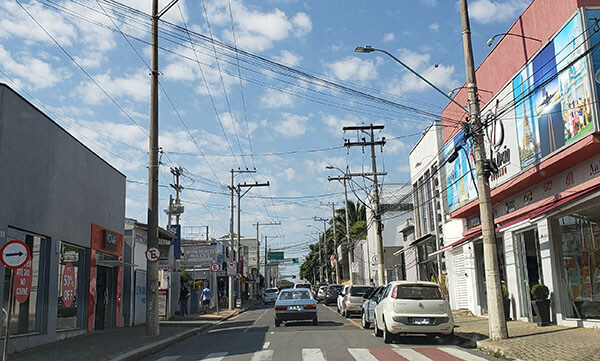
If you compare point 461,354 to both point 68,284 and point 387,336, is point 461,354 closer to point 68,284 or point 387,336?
point 387,336

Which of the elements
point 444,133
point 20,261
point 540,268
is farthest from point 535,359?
point 444,133

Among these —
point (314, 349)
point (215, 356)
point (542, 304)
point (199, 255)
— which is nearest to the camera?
point (215, 356)

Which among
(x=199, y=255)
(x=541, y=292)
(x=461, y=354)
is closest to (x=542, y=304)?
(x=541, y=292)

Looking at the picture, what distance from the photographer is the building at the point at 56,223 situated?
15367mm

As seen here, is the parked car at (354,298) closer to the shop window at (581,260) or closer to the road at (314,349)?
the road at (314,349)

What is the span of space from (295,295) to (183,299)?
11.5 metres

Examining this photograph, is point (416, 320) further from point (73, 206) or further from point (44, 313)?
point (73, 206)

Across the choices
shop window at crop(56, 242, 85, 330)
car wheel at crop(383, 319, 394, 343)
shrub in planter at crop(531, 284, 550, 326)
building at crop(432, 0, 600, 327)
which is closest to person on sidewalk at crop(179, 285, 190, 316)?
shop window at crop(56, 242, 85, 330)

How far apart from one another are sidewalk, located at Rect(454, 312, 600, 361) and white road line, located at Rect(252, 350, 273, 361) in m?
4.95

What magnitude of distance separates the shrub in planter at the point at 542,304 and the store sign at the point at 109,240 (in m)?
15.9

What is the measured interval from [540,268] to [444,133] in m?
11.7

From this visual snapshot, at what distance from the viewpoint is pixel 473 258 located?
24.6 m

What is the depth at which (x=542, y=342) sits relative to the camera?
13.2 m

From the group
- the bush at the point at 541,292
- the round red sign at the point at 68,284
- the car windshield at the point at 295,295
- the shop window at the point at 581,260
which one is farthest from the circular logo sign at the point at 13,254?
the car windshield at the point at 295,295
